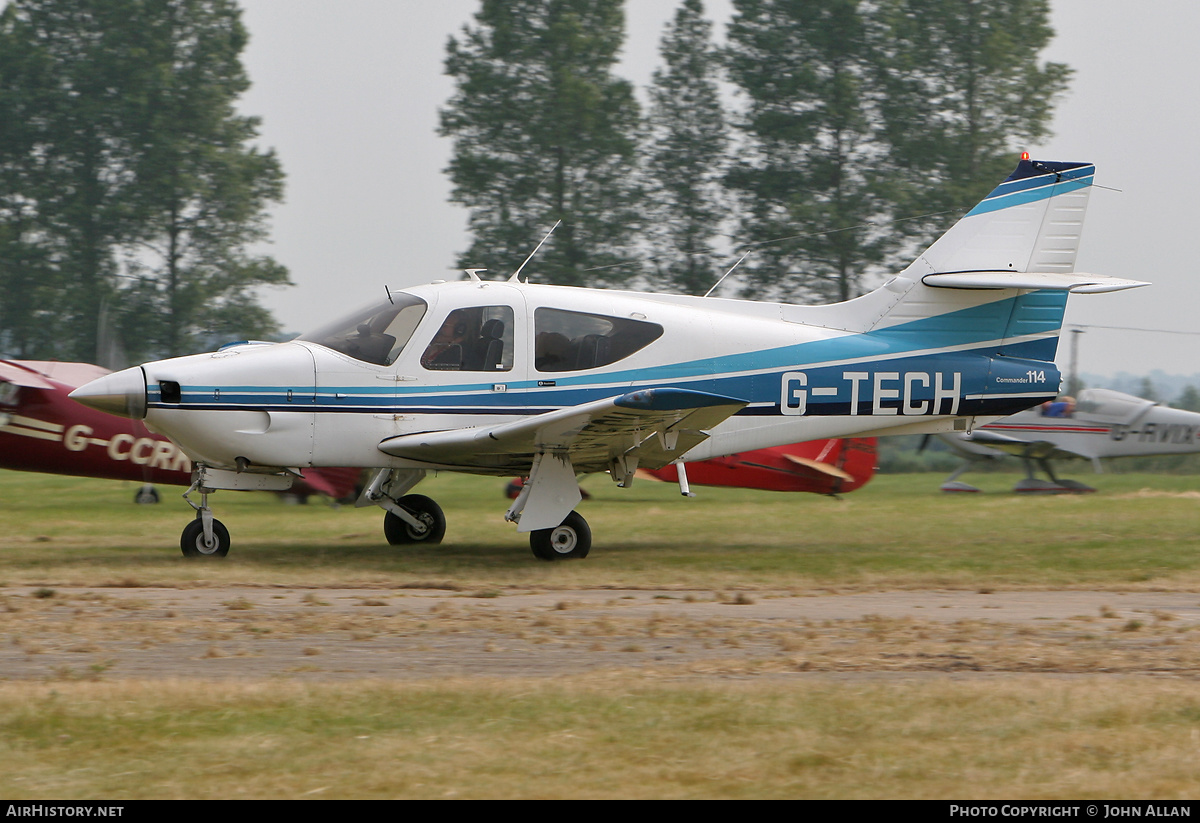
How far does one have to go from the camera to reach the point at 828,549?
11641 mm

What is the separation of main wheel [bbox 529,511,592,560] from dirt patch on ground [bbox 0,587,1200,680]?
1.62 metres

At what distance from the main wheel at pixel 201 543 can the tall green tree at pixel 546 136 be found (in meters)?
23.7

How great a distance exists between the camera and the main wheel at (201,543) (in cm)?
1043

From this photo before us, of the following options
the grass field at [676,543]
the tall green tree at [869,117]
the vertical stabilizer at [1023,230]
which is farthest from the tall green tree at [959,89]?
the vertical stabilizer at [1023,230]

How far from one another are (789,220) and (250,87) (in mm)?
18222

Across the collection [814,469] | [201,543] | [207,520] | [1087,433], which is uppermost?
[1087,433]

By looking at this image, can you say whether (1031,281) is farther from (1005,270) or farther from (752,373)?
(752,373)

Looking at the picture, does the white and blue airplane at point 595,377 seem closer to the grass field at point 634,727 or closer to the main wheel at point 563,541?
the main wheel at point 563,541

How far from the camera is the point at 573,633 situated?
7.06 metres

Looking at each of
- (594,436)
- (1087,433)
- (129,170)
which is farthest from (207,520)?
(129,170)

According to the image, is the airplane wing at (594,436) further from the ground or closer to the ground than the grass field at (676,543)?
further from the ground

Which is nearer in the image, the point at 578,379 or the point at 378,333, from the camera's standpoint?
the point at 378,333

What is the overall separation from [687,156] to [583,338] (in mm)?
26662

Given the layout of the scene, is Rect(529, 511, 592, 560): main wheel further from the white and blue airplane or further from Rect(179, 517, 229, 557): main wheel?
Rect(179, 517, 229, 557): main wheel
